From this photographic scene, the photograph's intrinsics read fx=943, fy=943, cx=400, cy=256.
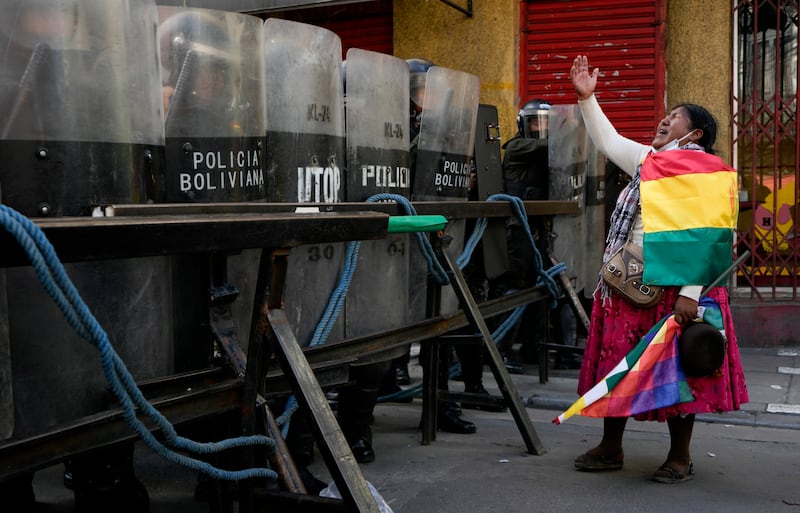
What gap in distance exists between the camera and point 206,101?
3.20m

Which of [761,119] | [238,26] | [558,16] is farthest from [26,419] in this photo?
[558,16]

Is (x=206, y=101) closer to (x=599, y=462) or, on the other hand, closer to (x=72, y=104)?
(x=72, y=104)

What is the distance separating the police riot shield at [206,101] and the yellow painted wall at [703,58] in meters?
6.20

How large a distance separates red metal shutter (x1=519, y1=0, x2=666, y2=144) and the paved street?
395 centimetres

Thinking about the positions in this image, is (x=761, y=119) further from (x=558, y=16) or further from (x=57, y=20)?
(x=57, y=20)

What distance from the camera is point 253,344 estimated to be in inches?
111

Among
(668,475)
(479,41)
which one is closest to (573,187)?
(668,475)

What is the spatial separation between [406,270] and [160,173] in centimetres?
164

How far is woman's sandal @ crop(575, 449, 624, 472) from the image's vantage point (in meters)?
4.48

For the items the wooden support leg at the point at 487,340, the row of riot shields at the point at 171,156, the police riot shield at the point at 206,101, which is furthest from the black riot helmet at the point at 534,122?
the police riot shield at the point at 206,101

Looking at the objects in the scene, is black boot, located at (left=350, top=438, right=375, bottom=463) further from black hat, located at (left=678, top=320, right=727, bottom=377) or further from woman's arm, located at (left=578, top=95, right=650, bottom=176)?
woman's arm, located at (left=578, top=95, right=650, bottom=176)

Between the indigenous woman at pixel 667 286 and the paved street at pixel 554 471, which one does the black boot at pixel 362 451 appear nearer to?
the paved street at pixel 554 471

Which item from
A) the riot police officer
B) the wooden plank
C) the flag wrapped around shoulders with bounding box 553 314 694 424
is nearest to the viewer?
the wooden plank

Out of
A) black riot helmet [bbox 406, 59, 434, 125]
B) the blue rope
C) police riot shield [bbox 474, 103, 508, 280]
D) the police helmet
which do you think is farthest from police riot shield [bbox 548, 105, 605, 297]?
the blue rope
